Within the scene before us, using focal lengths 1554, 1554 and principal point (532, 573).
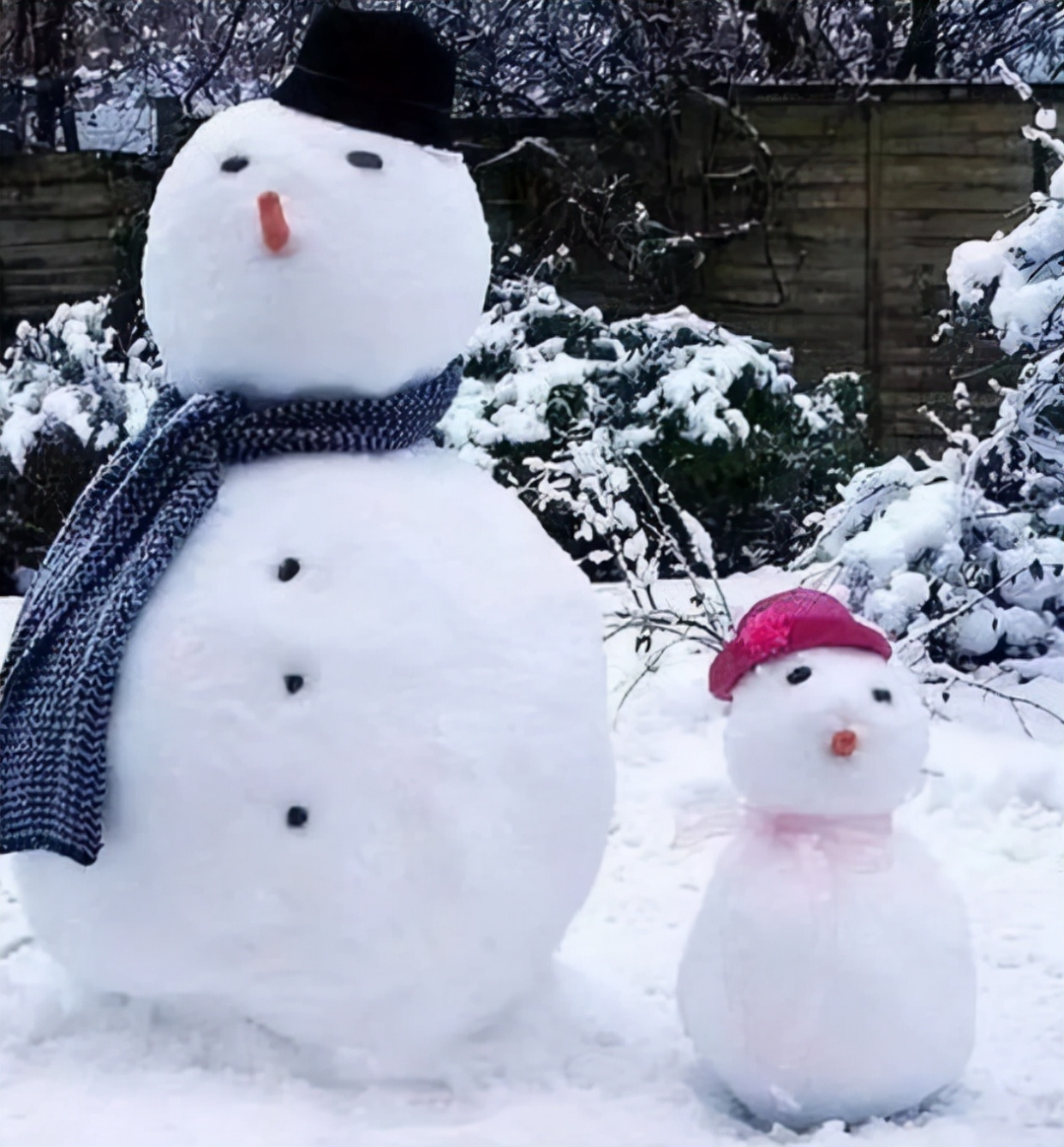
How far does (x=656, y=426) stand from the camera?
4992 mm

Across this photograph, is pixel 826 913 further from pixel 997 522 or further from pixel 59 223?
pixel 59 223

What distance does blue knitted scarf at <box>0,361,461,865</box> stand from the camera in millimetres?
1971

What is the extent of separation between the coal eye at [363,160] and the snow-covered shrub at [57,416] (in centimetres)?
323

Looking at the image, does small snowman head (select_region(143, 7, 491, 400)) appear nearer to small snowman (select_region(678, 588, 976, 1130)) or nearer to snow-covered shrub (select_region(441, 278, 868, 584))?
small snowman (select_region(678, 588, 976, 1130))

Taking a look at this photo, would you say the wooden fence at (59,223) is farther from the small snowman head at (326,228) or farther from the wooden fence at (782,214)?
the small snowman head at (326,228)

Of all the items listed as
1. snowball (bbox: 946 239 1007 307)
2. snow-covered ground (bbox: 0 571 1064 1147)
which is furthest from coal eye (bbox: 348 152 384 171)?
snowball (bbox: 946 239 1007 307)

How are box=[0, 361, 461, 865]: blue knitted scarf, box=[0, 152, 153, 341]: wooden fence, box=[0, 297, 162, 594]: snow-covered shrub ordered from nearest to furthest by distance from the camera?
box=[0, 361, 461, 865]: blue knitted scarf
box=[0, 297, 162, 594]: snow-covered shrub
box=[0, 152, 153, 341]: wooden fence

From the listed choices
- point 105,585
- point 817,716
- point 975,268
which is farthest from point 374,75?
point 975,268

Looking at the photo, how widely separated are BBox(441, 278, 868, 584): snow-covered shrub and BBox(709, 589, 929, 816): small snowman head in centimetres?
268

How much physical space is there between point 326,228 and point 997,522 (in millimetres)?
2448

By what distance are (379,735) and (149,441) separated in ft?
1.85

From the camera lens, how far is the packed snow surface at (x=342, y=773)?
1908 millimetres

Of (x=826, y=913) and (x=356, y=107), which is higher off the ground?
(x=356, y=107)

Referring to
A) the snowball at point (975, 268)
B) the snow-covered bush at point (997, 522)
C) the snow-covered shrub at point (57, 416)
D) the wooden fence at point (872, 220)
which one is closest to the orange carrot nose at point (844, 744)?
the snow-covered bush at point (997, 522)
